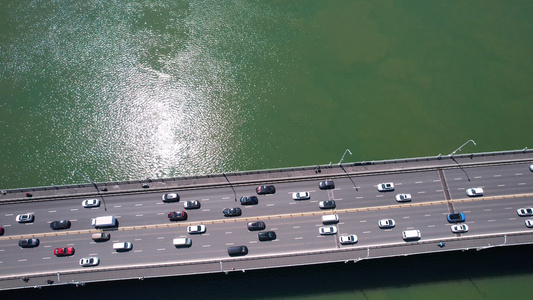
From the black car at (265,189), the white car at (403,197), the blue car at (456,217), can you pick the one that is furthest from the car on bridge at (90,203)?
the blue car at (456,217)

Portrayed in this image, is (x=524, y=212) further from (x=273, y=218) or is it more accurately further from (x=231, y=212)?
(x=231, y=212)

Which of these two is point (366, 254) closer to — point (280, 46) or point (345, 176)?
point (345, 176)

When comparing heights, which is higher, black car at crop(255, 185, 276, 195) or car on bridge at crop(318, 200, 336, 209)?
car on bridge at crop(318, 200, 336, 209)

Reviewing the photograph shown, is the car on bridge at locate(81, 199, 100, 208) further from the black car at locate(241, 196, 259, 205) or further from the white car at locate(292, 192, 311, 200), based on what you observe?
the white car at locate(292, 192, 311, 200)

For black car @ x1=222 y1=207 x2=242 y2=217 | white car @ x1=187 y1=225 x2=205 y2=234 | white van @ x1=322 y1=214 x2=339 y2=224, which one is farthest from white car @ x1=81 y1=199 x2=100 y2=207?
white van @ x1=322 y1=214 x2=339 y2=224

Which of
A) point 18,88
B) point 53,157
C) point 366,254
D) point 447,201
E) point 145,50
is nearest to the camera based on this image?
point 366,254

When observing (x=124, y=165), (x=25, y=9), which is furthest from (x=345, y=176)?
(x=25, y=9)

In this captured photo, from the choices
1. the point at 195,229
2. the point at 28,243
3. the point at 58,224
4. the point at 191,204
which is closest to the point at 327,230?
the point at 195,229
